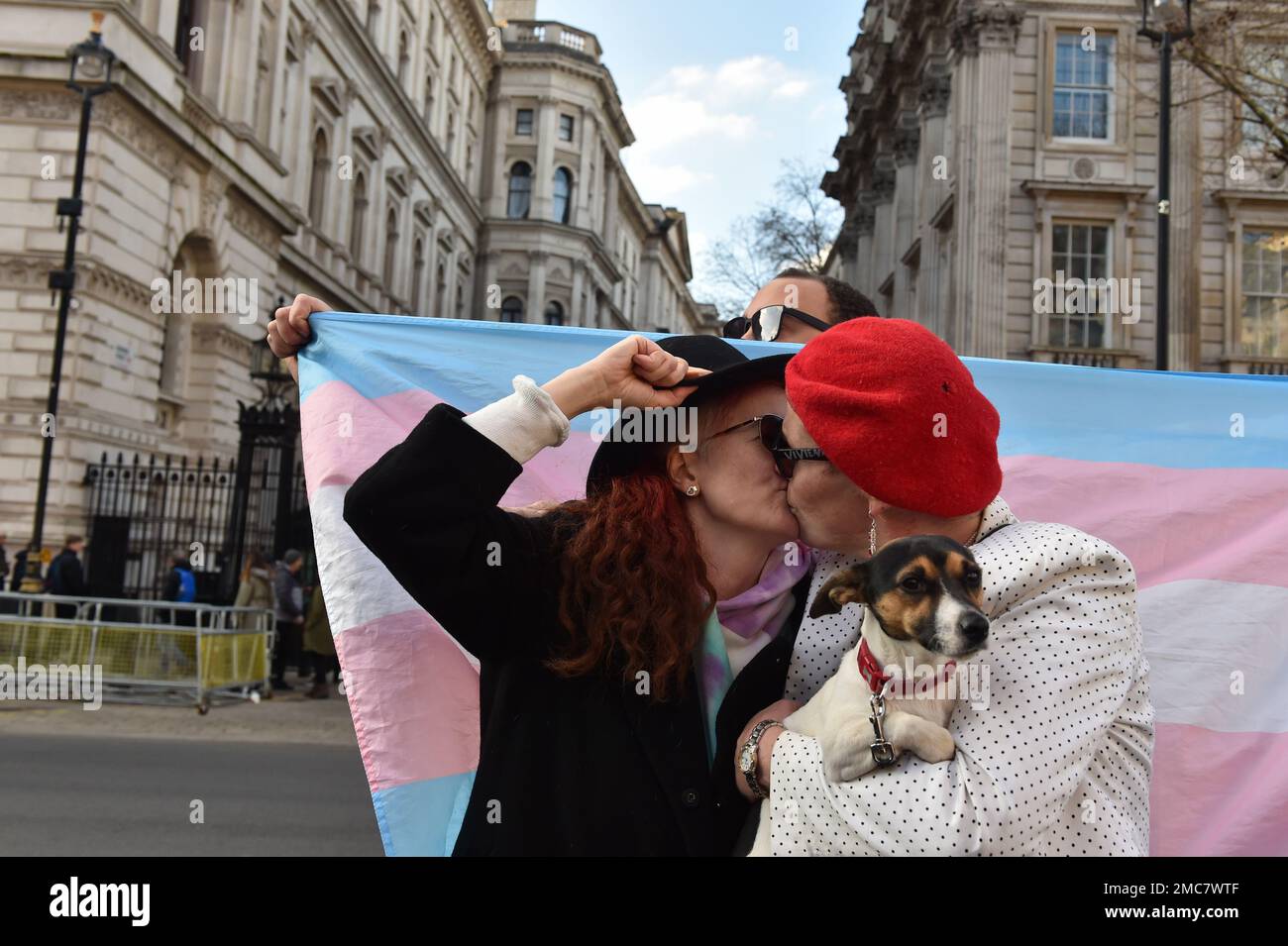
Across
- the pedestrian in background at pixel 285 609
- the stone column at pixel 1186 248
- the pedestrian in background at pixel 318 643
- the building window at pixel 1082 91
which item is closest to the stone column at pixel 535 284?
the building window at pixel 1082 91

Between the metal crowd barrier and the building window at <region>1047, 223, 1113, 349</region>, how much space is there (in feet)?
62.8

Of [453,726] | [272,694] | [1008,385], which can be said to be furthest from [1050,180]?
[453,726]

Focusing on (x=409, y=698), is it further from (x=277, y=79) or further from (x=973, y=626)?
(x=277, y=79)

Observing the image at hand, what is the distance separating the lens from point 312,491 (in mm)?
3229

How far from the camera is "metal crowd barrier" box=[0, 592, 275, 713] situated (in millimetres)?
13242

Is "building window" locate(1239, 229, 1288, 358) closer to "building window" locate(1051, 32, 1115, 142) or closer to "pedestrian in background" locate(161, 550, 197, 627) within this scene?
"building window" locate(1051, 32, 1115, 142)

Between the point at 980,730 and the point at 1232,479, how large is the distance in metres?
2.21

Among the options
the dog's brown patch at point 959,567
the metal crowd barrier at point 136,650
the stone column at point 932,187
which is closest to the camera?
the dog's brown patch at point 959,567

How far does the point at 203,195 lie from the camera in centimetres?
2648

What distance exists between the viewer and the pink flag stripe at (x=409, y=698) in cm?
287

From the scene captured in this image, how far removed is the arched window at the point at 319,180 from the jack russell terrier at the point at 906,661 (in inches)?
1504

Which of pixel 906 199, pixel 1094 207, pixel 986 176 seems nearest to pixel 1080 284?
pixel 1094 207

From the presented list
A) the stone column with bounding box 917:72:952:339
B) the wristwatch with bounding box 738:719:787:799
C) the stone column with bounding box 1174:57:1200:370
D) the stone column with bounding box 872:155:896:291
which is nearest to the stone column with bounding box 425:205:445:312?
the stone column with bounding box 872:155:896:291

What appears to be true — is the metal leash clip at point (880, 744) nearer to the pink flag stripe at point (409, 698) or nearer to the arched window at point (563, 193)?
the pink flag stripe at point (409, 698)
